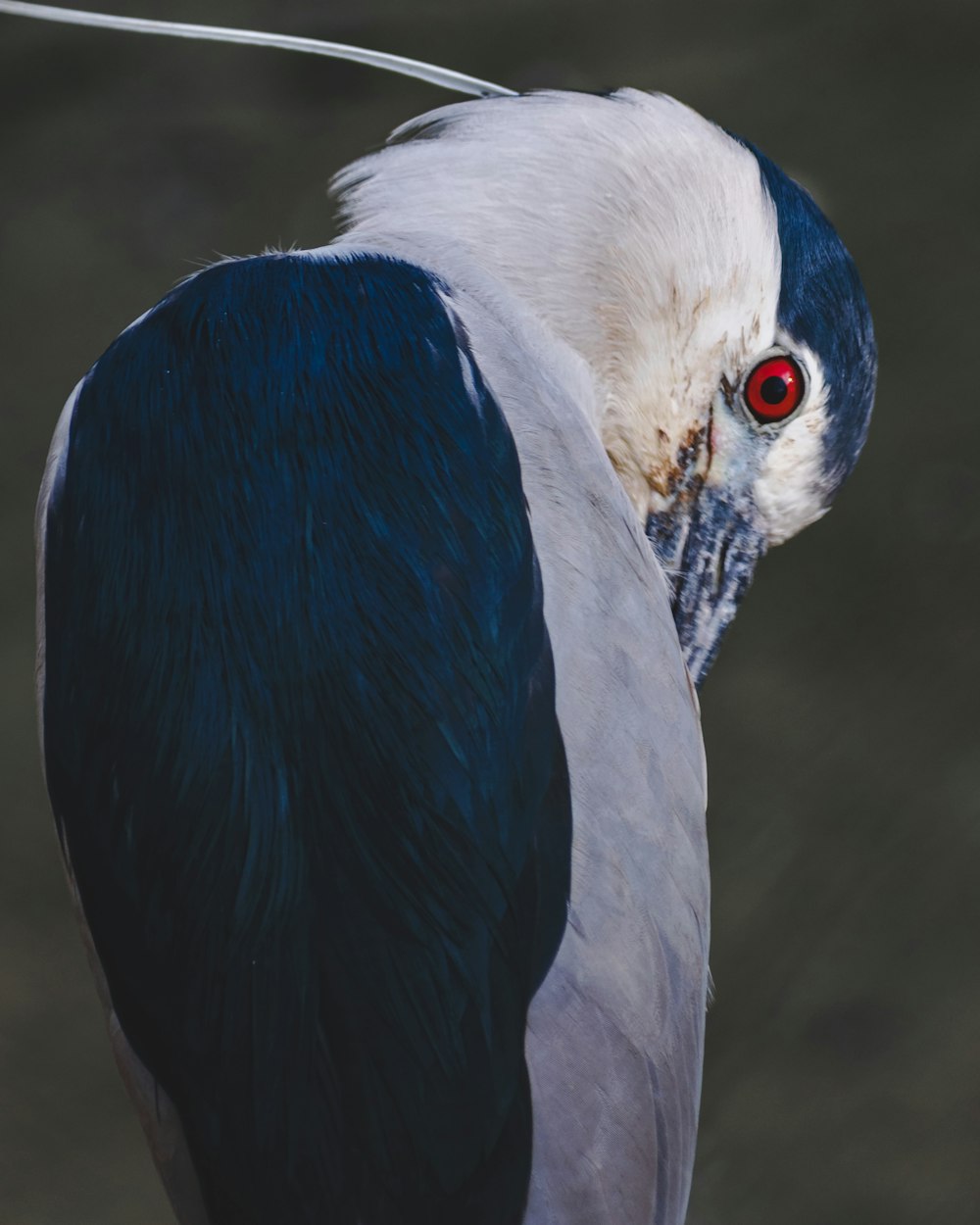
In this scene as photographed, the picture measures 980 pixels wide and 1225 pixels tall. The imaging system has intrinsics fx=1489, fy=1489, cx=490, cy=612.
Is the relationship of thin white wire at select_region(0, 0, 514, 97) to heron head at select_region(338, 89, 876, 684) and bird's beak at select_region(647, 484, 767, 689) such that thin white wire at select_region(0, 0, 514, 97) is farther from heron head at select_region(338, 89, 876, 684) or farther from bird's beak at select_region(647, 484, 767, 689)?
bird's beak at select_region(647, 484, 767, 689)

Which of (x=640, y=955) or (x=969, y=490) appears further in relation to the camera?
(x=969, y=490)

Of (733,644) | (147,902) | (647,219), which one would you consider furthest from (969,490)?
(147,902)

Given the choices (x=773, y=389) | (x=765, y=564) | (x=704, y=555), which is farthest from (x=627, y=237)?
(x=765, y=564)

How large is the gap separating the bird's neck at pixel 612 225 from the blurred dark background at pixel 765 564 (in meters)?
1.02

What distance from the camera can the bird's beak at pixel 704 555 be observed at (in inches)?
56.1

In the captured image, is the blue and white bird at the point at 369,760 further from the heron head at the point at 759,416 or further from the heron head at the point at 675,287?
the heron head at the point at 759,416

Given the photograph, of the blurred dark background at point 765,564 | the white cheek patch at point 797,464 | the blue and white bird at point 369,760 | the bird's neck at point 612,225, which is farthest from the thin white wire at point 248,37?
the blurred dark background at point 765,564

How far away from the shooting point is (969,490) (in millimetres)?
2457

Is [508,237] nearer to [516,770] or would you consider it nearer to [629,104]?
[629,104]

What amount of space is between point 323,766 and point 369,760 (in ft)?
0.10

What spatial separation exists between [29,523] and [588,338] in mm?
1456

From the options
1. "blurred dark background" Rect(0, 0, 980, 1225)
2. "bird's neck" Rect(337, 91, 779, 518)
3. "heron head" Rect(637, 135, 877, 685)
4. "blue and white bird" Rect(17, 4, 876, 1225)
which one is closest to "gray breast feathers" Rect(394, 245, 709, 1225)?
"blue and white bird" Rect(17, 4, 876, 1225)

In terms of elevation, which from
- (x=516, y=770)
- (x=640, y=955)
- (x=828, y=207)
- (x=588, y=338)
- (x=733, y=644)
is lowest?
(x=640, y=955)

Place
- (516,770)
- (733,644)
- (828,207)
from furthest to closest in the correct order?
(828,207) → (733,644) → (516,770)
